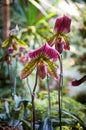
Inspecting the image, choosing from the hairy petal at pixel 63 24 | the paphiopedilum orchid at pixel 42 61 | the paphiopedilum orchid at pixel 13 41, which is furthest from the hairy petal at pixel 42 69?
the paphiopedilum orchid at pixel 13 41

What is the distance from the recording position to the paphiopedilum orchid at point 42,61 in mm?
796

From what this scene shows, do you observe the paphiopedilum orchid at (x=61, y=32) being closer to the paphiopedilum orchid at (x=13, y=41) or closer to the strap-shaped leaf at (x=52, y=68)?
the strap-shaped leaf at (x=52, y=68)

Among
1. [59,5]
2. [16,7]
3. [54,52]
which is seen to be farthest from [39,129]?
[16,7]

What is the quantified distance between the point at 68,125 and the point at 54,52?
0.47 meters

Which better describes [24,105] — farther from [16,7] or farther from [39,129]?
[16,7]

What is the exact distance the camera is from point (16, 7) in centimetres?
319

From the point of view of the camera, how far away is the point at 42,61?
830 millimetres

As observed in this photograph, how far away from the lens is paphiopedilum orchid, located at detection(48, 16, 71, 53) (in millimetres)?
882

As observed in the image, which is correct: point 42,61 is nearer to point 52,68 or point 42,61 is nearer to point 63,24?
point 52,68

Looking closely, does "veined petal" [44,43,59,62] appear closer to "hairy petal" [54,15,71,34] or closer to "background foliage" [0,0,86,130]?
"hairy petal" [54,15,71,34]

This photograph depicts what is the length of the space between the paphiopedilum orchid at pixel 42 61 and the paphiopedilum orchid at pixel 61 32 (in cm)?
7

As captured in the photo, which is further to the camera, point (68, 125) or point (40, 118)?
point (40, 118)

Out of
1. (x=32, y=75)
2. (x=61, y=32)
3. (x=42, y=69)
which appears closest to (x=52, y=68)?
(x=42, y=69)

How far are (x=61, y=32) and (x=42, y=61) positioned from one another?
0.14 meters
